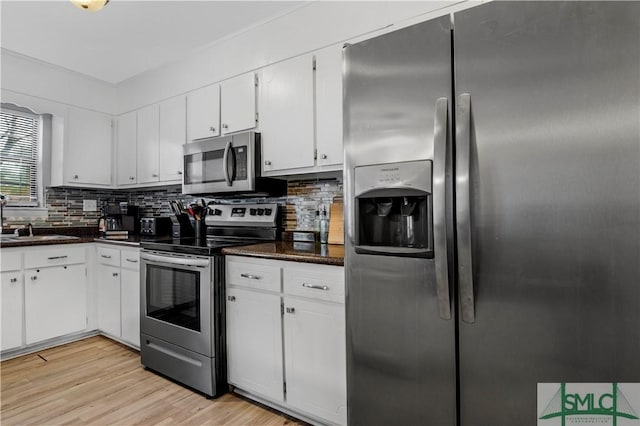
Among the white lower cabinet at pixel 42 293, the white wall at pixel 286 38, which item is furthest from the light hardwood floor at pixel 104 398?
the white wall at pixel 286 38

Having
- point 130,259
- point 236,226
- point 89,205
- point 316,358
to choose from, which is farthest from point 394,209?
point 89,205

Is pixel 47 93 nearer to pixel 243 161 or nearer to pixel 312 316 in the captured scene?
pixel 243 161

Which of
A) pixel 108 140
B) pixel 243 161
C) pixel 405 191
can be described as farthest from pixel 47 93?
pixel 405 191

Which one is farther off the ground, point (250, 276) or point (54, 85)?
point (54, 85)

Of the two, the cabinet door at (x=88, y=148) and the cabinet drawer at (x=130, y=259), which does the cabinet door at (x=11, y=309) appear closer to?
the cabinet drawer at (x=130, y=259)

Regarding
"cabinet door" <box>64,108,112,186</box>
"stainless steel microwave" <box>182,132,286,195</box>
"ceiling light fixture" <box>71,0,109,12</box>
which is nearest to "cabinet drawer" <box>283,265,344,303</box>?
"stainless steel microwave" <box>182,132,286,195</box>

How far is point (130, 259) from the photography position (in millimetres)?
2750

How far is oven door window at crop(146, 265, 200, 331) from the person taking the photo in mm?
2133

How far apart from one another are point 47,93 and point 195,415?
307 cm

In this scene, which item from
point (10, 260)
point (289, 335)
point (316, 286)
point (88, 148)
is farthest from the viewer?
point (88, 148)

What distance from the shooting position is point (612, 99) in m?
0.93

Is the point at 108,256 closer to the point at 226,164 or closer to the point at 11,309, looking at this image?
the point at 11,309

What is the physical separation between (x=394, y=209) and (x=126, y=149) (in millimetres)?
3141

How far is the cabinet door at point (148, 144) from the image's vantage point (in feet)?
10.3
